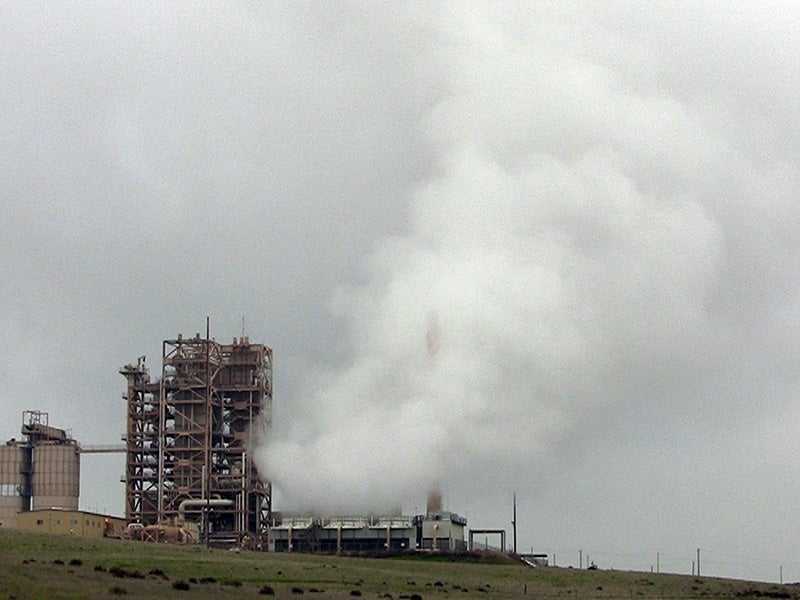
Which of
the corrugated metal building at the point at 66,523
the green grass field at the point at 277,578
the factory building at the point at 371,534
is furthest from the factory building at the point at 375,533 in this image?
the corrugated metal building at the point at 66,523

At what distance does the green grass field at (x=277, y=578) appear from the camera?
90000 mm

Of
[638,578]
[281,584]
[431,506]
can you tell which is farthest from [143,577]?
[431,506]

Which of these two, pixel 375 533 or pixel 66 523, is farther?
pixel 375 533

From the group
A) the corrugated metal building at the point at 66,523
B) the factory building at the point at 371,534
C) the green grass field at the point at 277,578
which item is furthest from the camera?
the factory building at the point at 371,534

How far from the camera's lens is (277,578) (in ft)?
386

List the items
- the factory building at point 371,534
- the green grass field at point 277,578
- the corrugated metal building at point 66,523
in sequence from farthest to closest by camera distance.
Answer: the factory building at point 371,534 → the corrugated metal building at point 66,523 → the green grass field at point 277,578

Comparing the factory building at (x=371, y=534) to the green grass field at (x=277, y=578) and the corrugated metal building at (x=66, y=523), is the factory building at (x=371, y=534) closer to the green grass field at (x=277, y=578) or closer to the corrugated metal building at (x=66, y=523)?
the green grass field at (x=277, y=578)

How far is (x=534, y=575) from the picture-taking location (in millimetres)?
148625

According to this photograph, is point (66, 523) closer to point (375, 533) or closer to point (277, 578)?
point (375, 533)

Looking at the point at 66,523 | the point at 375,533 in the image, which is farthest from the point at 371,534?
the point at 66,523

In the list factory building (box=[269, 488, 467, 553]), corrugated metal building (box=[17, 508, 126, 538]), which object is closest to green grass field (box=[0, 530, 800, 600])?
factory building (box=[269, 488, 467, 553])

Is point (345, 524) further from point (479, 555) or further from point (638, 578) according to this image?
point (638, 578)

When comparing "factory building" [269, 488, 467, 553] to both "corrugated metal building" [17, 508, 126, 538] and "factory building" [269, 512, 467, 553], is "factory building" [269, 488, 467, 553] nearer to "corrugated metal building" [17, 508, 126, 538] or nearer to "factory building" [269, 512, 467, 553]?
"factory building" [269, 512, 467, 553]

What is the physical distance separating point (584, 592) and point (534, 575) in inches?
875
